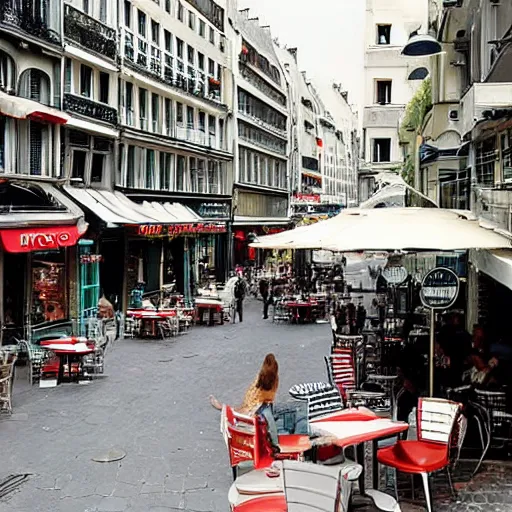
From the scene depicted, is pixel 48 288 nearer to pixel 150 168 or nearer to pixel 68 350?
pixel 68 350

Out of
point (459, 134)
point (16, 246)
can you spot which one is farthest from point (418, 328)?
point (16, 246)

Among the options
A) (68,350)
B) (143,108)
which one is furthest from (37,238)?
(143,108)

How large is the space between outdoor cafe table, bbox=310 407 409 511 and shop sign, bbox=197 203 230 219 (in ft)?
96.6

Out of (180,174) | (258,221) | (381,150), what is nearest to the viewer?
(180,174)

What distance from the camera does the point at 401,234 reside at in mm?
9820

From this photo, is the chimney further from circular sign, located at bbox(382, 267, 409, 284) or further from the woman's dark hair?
the woman's dark hair

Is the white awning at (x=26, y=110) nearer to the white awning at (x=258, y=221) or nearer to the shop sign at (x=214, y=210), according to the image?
the shop sign at (x=214, y=210)

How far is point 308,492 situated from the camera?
21.2 ft

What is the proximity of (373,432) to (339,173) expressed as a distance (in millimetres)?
96820

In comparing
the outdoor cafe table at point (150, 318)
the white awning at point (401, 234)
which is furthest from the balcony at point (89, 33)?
the white awning at point (401, 234)

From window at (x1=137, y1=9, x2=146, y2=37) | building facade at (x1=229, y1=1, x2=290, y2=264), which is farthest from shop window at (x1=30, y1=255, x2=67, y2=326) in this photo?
building facade at (x1=229, y1=1, x2=290, y2=264)

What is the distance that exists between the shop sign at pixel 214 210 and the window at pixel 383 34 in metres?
11.5

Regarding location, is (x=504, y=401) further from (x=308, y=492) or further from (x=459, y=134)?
(x=459, y=134)

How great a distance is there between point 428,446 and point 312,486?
251 cm
